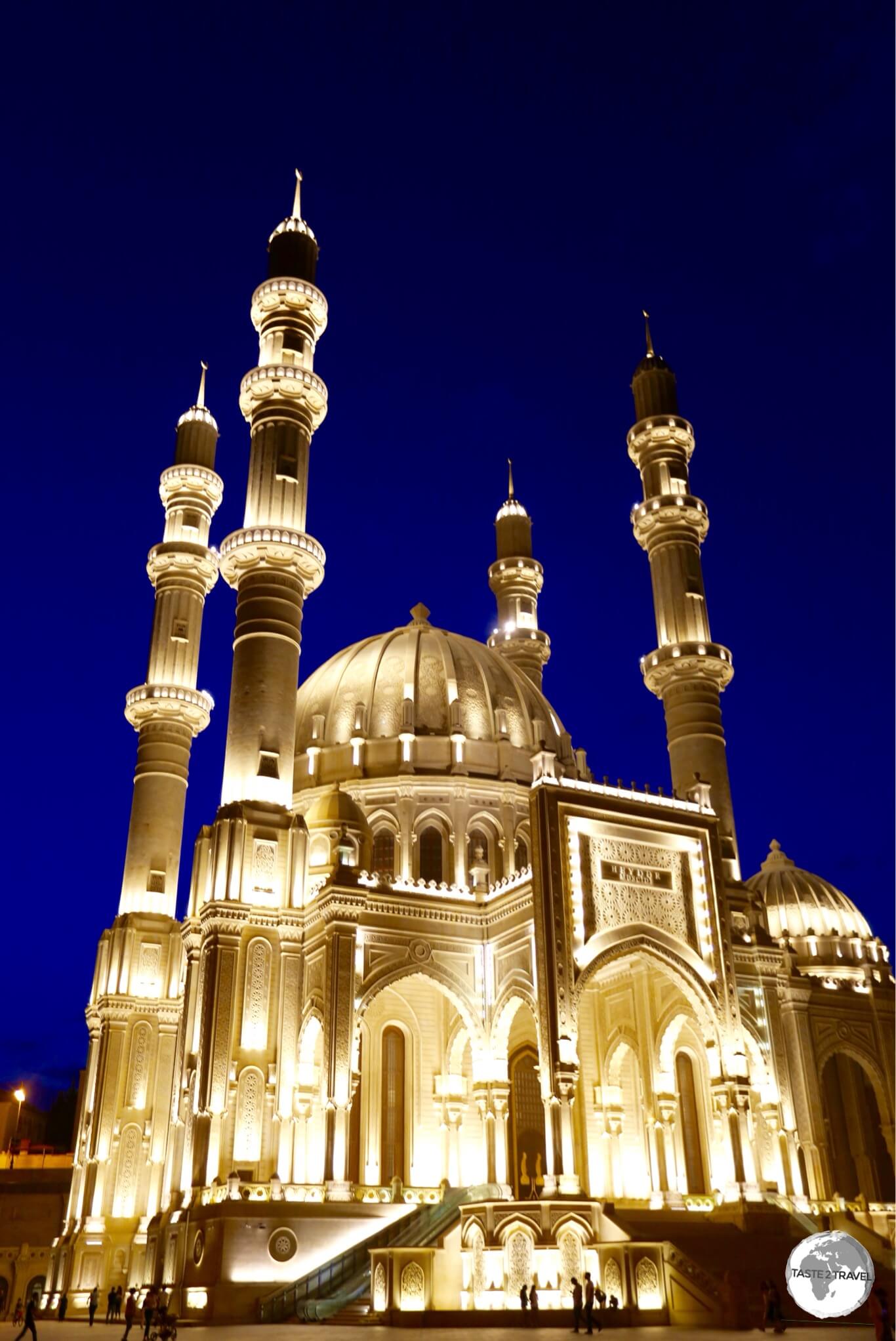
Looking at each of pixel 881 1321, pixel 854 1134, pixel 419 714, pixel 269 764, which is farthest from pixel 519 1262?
pixel 419 714

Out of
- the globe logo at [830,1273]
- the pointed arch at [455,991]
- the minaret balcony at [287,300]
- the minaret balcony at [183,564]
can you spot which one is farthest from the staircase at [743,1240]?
the minaret balcony at [287,300]

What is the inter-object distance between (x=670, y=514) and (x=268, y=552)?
1401 centimetres

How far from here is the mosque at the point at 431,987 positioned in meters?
24.5

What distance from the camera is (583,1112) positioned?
3100cm

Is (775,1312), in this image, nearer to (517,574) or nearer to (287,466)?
(287,466)

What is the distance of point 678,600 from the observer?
39.2 metres

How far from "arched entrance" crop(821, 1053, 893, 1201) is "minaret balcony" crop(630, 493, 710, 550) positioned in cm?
1730

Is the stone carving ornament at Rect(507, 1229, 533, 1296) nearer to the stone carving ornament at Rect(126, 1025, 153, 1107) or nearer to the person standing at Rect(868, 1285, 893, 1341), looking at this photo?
the person standing at Rect(868, 1285, 893, 1341)

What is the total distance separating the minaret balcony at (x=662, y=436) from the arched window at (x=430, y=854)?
1550 cm

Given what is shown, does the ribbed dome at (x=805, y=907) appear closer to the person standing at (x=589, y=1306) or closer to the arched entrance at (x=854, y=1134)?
the arched entrance at (x=854, y=1134)

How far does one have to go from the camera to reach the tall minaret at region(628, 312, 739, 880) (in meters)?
36.4

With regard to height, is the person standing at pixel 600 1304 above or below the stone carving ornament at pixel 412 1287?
below

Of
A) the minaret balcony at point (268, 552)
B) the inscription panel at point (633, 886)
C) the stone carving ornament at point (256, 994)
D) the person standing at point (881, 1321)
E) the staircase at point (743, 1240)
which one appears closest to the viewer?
the person standing at point (881, 1321)

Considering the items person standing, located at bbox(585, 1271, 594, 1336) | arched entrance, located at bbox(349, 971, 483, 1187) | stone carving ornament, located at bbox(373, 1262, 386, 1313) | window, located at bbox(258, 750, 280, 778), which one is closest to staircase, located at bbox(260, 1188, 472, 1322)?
stone carving ornament, located at bbox(373, 1262, 386, 1313)
